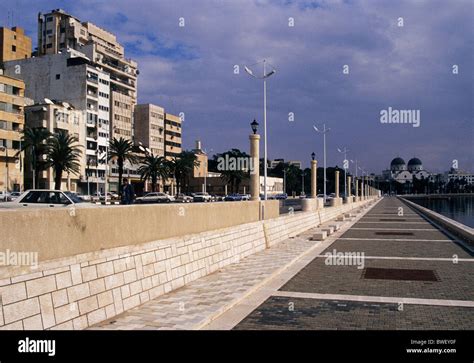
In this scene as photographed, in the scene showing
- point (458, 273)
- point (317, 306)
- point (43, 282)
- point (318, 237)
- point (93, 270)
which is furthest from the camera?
point (318, 237)

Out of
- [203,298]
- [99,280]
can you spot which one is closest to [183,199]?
[203,298]

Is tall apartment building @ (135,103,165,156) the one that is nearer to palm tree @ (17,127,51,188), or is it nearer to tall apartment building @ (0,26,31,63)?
tall apartment building @ (0,26,31,63)

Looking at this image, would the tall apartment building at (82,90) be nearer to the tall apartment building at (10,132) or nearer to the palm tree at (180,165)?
the palm tree at (180,165)

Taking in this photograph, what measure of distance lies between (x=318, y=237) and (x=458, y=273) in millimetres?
7761

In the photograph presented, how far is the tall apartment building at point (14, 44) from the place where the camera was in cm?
8156

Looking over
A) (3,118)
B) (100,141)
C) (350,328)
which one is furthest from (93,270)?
(100,141)

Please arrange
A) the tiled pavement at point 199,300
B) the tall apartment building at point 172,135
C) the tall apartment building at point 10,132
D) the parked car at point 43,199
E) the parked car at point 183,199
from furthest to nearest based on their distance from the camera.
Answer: the tall apartment building at point 172,135 < the parked car at point 183,199 < the tall apartment building at point 10,132 < the parked car at point 43,199 < the tiled pavement at point 199,300

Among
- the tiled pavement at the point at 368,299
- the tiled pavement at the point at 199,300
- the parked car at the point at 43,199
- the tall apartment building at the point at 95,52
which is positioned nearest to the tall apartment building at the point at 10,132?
the tall apartment building at the point at 95,52

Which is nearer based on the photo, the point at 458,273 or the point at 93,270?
the point at 93,270

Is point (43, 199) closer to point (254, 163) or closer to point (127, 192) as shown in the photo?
point (127, 192)

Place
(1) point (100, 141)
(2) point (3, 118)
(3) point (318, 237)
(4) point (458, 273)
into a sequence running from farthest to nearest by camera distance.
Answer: (1) point (100, 141) < (2) point (3, 118) < (3) point (318, 237) < (4) point (458, 273)

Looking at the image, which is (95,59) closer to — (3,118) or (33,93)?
(33,93)

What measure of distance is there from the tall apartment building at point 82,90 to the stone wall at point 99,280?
62.9 meters

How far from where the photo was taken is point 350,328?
686 cm
